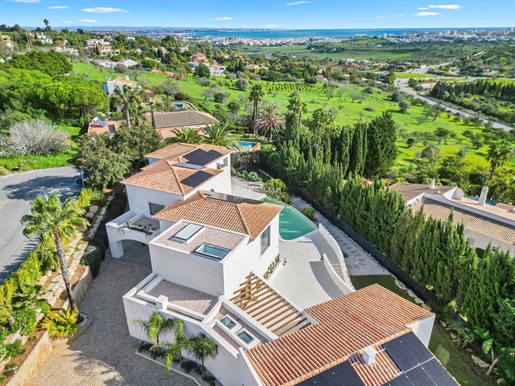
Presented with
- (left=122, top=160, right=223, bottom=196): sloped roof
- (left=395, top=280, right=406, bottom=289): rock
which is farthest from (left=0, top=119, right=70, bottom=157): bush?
(left=395, top=280, right=406, bottom=289): rock

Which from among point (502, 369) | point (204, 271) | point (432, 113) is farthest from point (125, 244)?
point (432, 113)

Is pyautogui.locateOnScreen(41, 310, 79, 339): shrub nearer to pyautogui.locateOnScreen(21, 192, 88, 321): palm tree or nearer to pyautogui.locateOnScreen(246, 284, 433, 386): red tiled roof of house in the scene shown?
pyautogui.locateOnScreen(21, 192, 88, 321): palm tree

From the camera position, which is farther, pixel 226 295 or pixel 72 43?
pixel 72 43

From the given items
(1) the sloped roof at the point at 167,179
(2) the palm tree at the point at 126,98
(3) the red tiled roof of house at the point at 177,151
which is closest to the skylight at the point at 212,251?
(1) the sloped roof at the point at 167,179

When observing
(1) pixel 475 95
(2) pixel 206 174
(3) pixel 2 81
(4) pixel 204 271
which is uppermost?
(3) pixel 2 81

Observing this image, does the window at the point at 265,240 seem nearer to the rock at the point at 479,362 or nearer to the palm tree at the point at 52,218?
the palm tree at the point at 52,218

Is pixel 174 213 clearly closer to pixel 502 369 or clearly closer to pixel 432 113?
pixel 502 369
